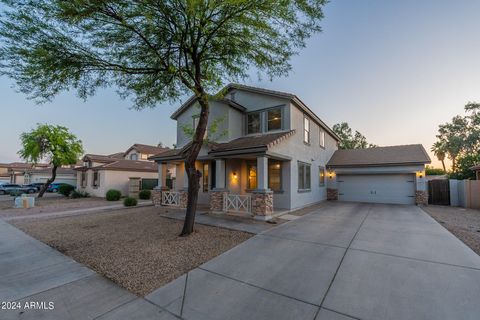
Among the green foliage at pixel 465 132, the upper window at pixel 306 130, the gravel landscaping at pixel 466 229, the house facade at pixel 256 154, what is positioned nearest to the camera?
the gravel landscaping at pixel 466 229

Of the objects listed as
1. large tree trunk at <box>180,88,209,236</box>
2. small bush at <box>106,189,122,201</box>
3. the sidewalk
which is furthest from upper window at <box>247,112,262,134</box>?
small bush at <box>106,189,122,201</box>

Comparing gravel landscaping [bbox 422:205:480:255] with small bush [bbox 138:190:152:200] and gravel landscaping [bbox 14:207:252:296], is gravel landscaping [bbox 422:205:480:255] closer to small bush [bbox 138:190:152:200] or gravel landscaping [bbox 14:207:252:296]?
gravel landscaping [bbox 14:207:252:296]

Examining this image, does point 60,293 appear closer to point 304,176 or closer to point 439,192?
point 304,176

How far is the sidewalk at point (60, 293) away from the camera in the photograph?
9.55 ft

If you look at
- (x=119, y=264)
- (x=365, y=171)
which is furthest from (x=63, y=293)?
(x=365, y=171)

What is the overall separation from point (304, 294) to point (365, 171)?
14.5m

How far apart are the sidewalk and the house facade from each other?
614cm

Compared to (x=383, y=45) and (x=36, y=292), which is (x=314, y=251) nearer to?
(x=36, y=292)

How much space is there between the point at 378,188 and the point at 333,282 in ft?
45.8

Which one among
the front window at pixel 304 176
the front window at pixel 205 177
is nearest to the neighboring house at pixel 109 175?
the front window at pixel 205 177

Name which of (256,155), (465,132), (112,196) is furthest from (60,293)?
(465,132)

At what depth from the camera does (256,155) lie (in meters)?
9.14

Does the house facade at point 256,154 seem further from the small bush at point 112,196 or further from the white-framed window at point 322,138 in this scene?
the small bush at point 112,196

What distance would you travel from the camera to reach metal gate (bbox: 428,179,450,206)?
13766 mm
